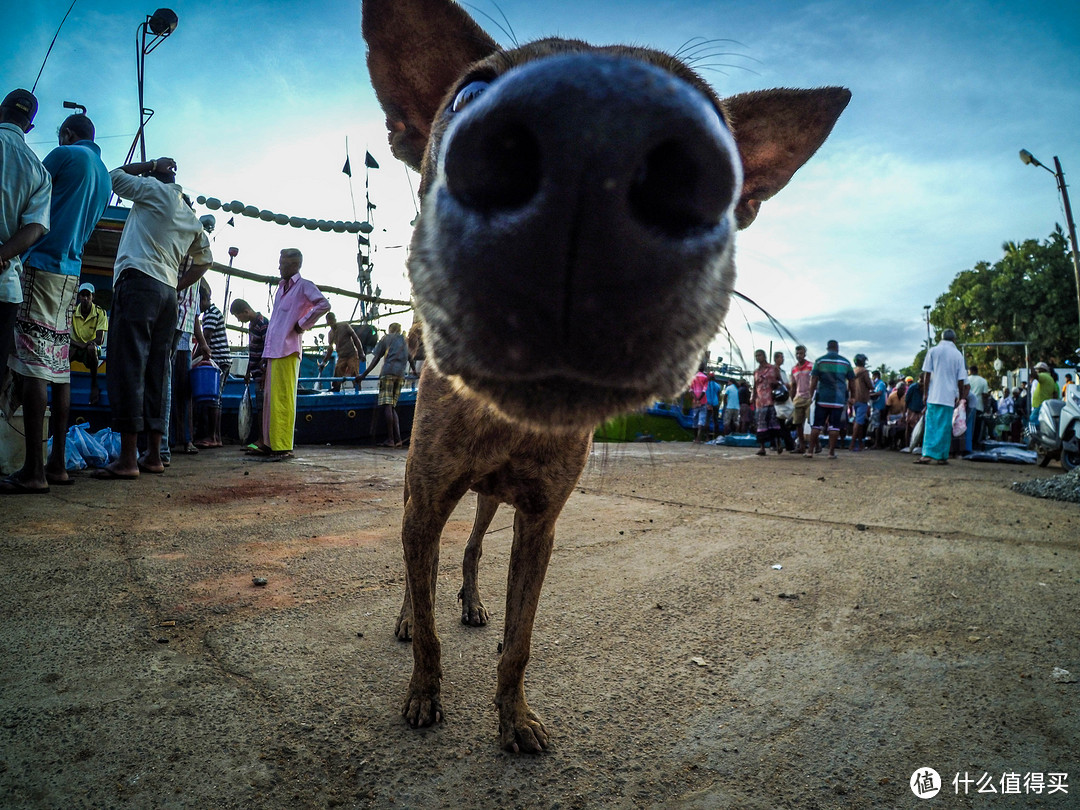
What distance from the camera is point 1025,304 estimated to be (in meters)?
35.4

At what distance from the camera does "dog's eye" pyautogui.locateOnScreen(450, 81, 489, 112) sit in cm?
130

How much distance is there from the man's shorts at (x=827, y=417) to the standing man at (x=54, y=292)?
36.4 feet

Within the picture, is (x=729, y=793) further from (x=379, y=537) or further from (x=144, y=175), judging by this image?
(x=144, y=175)

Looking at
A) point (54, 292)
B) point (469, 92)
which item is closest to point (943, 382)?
point (469, 92)

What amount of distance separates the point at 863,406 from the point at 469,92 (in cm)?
1603

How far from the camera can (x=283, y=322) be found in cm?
650

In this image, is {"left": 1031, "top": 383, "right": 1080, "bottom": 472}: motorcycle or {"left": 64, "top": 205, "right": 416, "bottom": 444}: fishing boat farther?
{"left": 1031, "top": 383, "right": 1080, "bottom": 472}: motorcycle

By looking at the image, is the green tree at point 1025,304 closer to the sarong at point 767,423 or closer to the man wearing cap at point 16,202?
the sarong at point 767,423

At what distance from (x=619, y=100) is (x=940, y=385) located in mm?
11003

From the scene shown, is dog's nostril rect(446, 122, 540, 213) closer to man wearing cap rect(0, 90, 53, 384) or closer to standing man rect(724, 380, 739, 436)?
man wearing cap rect(0, 90, 53, 384)

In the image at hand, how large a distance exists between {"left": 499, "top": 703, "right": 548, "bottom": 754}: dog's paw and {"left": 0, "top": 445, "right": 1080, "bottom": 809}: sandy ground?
4 centimetres

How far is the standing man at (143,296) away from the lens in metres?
4.78

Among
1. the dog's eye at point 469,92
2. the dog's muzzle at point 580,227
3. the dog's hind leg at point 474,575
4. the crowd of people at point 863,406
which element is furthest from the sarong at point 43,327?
the crowd of people at point 863,406

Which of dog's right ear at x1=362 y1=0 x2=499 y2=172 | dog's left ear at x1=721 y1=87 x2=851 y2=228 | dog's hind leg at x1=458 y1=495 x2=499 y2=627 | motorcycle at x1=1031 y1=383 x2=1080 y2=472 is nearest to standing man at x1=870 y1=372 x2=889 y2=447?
motorcycle at x1=1031 y1=383 x2=1080 y2=472
